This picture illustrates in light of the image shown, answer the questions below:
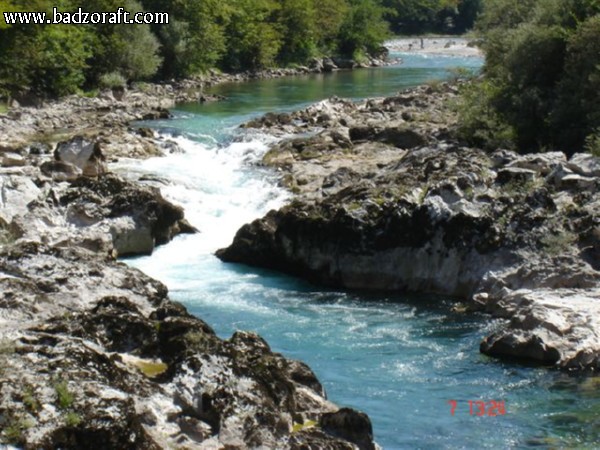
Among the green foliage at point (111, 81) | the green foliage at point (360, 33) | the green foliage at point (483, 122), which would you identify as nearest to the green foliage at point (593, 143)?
the green foliage at point (483, 122)

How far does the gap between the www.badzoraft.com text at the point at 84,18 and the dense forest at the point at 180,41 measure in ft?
0.99

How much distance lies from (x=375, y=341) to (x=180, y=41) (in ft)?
154

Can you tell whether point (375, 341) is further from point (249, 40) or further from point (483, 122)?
point (249, 40)

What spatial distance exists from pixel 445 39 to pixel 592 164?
96017 millimetres

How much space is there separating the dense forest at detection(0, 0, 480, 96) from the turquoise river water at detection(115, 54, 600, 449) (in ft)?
54.1

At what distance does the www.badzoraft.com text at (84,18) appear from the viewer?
1594 inches

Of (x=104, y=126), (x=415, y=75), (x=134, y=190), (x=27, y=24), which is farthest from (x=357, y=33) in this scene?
(x=134, y=190)

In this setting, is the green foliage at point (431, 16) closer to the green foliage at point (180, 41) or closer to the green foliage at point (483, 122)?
the green foliage at point (180, 41)

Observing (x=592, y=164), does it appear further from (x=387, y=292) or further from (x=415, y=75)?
(x=415, y=75)

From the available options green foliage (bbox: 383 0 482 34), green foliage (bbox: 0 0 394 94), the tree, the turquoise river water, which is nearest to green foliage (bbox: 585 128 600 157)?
the turquoise river water

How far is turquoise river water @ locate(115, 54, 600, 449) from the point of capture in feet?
37.7

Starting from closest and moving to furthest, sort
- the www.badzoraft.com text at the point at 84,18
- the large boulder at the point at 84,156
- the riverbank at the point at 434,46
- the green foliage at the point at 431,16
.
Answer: the large boulder at the point at 84,156 < the www.badzoraft.com text at the point at 84,18 < the riverbank at the point at 434,46 < the green foliage at the point at 431,16

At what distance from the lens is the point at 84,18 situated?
48.8 meters

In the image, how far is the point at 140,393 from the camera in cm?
912
